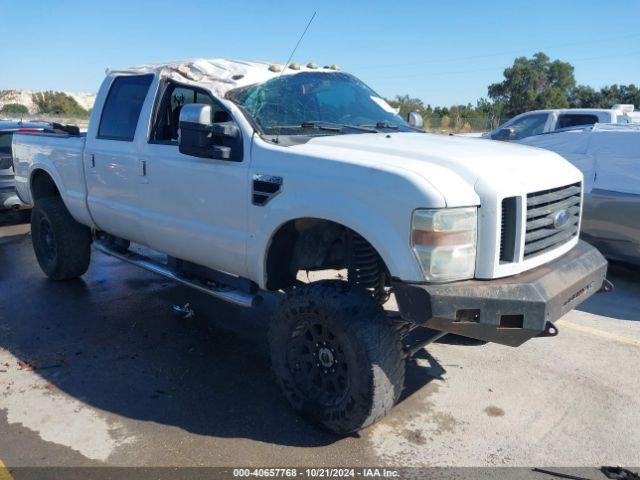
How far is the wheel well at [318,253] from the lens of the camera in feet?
11.2

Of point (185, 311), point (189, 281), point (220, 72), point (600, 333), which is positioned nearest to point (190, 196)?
point (189, 281)

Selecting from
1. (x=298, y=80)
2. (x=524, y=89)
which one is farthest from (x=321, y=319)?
(x=524, y=89)

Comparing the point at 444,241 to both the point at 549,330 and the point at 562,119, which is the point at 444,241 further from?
the point at 562,119

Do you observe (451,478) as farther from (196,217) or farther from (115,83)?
(115,83)

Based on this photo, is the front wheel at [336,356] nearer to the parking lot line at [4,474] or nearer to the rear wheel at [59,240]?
the parking lot line at [4,474]

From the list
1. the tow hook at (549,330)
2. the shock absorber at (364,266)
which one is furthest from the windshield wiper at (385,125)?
the tow hook at (549,330)

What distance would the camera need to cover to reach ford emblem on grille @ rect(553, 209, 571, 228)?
331 centimetres

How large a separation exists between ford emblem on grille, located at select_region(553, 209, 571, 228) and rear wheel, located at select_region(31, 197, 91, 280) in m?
4.77

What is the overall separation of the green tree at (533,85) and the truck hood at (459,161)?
4942cm

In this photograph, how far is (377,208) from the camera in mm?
2936

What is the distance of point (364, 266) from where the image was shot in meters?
3.41

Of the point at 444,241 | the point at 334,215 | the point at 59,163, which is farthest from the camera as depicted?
the point at 59,163

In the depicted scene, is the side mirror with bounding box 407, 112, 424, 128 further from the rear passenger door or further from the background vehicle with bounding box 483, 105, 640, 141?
the background vehicle with bounding box 483, 105, 640, 141

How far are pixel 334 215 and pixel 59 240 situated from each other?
397cm
